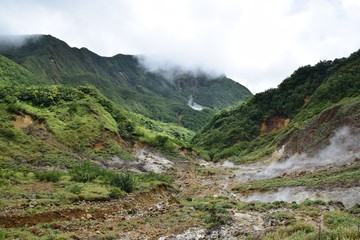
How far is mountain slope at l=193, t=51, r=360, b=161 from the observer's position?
252ft

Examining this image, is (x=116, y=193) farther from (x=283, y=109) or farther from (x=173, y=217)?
(x=283, y=109)

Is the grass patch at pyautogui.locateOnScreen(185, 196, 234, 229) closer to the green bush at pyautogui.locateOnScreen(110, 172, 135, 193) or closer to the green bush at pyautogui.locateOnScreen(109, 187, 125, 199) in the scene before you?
the green bush at pyautogui.locateOnScreen(109, 187, 125, 199)

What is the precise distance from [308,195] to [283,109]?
224ft

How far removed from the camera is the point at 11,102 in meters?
56.6

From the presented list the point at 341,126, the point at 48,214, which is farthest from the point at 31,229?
the point at 341,126

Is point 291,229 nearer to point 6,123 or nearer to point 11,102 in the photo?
point 6,123

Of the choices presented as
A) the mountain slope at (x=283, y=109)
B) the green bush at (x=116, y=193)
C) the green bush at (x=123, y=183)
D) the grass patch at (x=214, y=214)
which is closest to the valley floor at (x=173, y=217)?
the grass patch at (x=214, y=214)

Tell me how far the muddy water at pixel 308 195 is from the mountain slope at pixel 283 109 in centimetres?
3383

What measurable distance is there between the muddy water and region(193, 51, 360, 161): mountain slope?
3383 centimetres

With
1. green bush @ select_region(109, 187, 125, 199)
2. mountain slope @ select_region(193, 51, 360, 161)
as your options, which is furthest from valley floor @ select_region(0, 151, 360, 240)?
mountain slope @ select_region(193, 51, 360, 161)


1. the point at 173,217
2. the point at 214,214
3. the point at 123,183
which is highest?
the point at 123,183

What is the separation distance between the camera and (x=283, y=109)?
→ 93.4 m

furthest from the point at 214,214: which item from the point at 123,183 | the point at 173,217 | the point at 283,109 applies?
the point at 283,109

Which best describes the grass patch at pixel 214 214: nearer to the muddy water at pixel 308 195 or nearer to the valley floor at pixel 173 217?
the valley floor at pixel 173 217
